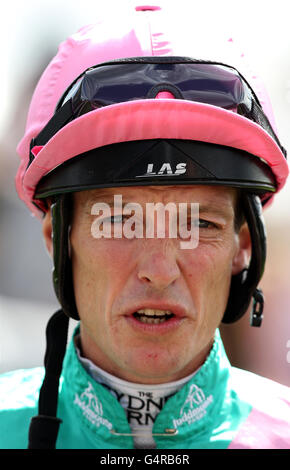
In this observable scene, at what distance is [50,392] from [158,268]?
0.72 metres

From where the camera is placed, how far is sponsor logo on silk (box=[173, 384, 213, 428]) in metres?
2.21

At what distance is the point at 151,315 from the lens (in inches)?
81.3

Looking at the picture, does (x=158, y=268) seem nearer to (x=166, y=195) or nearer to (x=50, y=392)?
(x=166, y=195)

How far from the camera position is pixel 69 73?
239cm

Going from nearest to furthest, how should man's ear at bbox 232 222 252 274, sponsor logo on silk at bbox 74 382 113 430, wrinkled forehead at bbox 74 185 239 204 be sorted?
wrinkled forehead at bbox 74 185 239 204, sponsor logo on silk at bbox 74 382 113 430, man's ear at bbox 232 222 252 274

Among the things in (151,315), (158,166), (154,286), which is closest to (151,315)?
(151,315)

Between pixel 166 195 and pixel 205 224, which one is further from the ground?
pixel 166 195

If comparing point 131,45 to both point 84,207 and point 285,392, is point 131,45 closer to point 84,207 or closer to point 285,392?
point 84,207

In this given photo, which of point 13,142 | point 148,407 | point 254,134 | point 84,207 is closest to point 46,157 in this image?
point 84,207

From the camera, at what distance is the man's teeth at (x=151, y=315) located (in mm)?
2059

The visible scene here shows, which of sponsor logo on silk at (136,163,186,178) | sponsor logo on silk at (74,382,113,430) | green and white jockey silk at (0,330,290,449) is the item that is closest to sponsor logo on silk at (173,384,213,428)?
green and white jockey silk at (0,330,290,449)

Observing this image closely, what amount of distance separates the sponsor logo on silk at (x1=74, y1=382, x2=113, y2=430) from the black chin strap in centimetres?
10

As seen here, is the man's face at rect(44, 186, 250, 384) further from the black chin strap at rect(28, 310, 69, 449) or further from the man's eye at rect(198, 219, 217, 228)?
the black chin strap at rect(28, 310, 69, 449)

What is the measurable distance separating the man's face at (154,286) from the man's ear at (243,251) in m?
0.18
